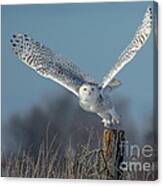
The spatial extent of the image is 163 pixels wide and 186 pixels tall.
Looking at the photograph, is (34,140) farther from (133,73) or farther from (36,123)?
(133,73)

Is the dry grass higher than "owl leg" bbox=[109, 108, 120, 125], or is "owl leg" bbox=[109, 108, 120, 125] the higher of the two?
"owl leg" bbox=[109, 108, 120, 125]

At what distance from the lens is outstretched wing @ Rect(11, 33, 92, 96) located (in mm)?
4590

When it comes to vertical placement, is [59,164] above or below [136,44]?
below

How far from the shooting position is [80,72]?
4566 millimetres

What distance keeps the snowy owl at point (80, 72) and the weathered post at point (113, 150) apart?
0.06 m

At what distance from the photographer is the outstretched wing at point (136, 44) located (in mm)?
4473

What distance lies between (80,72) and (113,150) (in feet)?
1.56

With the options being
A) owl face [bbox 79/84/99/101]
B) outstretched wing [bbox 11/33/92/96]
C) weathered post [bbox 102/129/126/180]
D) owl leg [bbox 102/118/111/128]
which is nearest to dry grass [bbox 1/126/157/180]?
weathered post [bbox 102/129/126/180]

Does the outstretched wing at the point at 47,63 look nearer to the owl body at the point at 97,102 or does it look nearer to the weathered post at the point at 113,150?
the owl body at the point at 97,102

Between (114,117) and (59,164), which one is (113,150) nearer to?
(114,117)

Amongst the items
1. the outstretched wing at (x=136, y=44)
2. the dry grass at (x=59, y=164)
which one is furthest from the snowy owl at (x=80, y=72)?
the dry grass at (x=59, y=164)

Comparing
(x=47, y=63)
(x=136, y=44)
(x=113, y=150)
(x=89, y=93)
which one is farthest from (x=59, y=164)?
(x=136, y=44)

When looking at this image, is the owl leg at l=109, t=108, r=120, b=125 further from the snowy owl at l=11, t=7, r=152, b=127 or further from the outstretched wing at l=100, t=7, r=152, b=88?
the outstretched wing at l=100, t=7, r=152, b=88

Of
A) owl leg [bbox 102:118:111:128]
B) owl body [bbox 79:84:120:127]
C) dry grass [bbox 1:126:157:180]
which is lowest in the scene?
dry grass [bbox 1:126:157:180]
